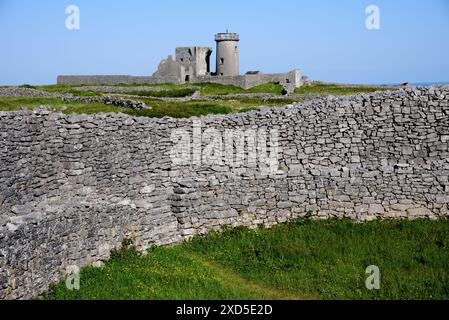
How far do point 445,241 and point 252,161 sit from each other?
22.2 ft

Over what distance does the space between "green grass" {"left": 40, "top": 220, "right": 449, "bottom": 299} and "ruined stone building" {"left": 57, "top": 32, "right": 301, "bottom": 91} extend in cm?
Result: 5514

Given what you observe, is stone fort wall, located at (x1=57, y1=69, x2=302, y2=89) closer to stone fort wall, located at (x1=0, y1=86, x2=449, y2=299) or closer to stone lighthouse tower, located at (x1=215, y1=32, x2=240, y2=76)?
stone lighthouse tower, located at (x1=215, y1=32, x2=240, y2=76)

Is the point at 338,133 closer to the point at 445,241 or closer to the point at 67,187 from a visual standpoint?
the point at 445,241

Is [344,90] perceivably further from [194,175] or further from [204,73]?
[194,175]

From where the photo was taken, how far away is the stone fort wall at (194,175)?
45.5ft

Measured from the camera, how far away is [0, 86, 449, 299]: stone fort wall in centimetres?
1388

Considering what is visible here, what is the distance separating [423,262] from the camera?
1444cm

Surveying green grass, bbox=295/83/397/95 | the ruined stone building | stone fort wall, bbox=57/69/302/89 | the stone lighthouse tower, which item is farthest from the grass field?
the stone lighthouse tower

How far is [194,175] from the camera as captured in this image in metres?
18.4

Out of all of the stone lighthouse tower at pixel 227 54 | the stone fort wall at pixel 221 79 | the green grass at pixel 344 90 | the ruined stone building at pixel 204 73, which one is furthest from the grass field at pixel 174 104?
the stone lighthouse tower at pixel 227 54

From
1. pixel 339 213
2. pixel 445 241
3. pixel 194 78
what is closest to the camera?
pixel 445 241

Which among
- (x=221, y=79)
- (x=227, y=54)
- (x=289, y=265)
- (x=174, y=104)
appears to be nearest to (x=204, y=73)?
(x=227, y=54)

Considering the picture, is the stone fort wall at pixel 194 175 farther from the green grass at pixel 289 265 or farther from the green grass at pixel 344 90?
the green grass at pixel 344 90

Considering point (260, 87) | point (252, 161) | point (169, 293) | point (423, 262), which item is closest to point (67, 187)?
point (169, 293)
